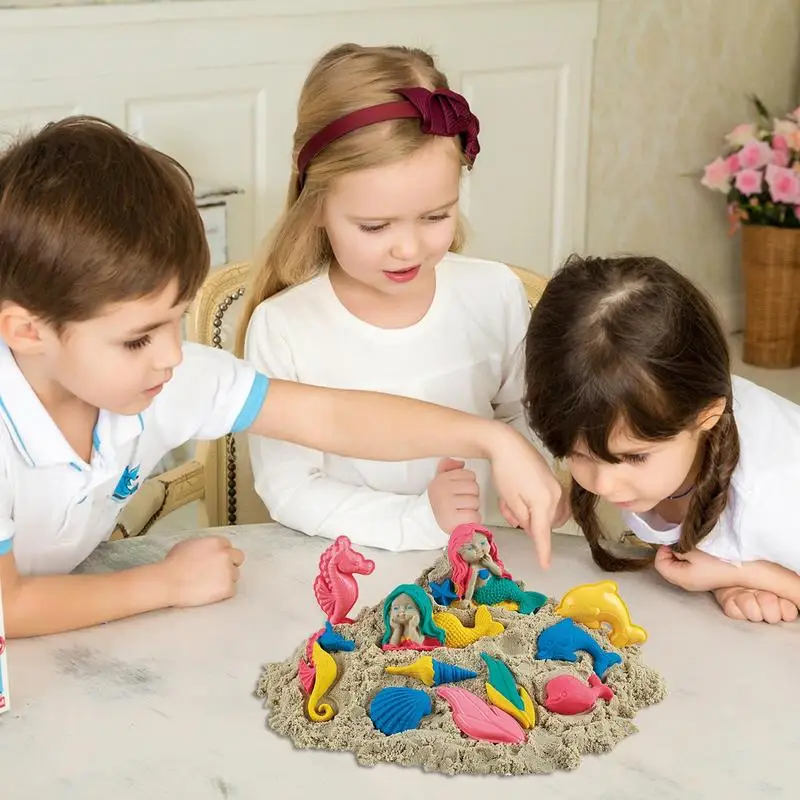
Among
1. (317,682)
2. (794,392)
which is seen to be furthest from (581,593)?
(794,392)

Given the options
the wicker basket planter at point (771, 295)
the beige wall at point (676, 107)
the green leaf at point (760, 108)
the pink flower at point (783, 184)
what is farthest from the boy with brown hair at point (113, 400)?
the green leaf at point (760, 108)

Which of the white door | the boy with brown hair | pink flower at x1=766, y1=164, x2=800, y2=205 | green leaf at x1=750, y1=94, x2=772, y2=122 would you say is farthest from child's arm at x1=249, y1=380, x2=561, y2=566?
green leaf at x1=750, y1=94, x2=772, y2=122

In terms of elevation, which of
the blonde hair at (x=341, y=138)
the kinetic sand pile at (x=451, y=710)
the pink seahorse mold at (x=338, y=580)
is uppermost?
the blonde hair at (x=341, y=138)

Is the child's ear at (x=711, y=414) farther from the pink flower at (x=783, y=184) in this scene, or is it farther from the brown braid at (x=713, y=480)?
the pink flower at (x=783, y=184)

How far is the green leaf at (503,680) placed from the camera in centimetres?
112

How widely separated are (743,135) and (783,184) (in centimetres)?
21

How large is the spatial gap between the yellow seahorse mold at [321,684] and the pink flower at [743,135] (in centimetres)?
307

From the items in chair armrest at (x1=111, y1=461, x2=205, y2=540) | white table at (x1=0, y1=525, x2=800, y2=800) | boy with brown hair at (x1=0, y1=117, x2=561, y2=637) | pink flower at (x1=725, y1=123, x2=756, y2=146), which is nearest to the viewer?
white table at (x1=0, y1=525, x2=800, y2=800)

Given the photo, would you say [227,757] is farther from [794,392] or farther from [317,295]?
[794,392]

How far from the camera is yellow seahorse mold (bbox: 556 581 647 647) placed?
124 cm

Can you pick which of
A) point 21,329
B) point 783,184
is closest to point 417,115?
point 21,329

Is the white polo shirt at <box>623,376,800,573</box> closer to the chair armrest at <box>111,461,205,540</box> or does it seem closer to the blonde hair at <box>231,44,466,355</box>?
the blonde hair at <box>231,44,466,355</box>

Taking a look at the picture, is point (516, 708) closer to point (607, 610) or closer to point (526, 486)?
point (607, 610)

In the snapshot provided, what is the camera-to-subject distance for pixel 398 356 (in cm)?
183
